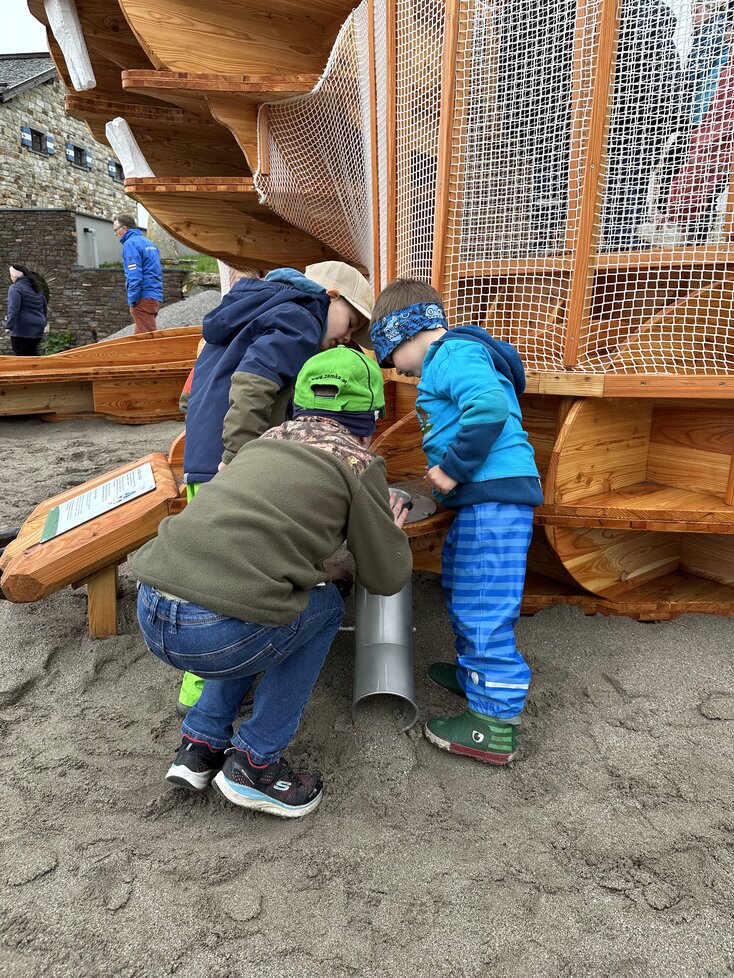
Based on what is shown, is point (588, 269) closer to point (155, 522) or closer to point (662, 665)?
point (662, 665)

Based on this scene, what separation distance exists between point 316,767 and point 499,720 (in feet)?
2.19

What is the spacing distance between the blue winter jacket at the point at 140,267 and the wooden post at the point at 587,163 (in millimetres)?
7261

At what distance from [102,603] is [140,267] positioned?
6.96 metres

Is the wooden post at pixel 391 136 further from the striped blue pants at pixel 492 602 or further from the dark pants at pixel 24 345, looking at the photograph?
the dark pants at pixel 24 345

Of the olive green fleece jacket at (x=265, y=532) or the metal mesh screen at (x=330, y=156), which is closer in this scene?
the olive green fleece jacket at (x=265, y=532)

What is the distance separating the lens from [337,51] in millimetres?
4043

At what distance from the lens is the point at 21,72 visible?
979 inches

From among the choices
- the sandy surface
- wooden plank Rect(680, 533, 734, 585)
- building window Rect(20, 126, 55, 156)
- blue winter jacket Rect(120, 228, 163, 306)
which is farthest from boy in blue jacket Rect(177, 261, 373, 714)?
building window Rect(20, 126, 55, 156)

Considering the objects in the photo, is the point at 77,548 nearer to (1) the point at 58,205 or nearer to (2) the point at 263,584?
(2) the point at 263,584

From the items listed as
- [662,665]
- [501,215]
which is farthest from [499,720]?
[501,215]

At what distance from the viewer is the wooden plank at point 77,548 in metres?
2.83

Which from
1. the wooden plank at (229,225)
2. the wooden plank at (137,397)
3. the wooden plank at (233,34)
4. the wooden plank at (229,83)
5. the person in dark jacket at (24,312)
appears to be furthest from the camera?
the person in dark jacket at (24,312)

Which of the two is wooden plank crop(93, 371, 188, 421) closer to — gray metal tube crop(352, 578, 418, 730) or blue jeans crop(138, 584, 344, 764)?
gray metal tube crop(352, 578, 418, 730)

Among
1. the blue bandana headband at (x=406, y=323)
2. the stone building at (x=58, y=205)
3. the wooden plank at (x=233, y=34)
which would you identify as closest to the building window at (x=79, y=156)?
the stone building at (x=58, y=205)
